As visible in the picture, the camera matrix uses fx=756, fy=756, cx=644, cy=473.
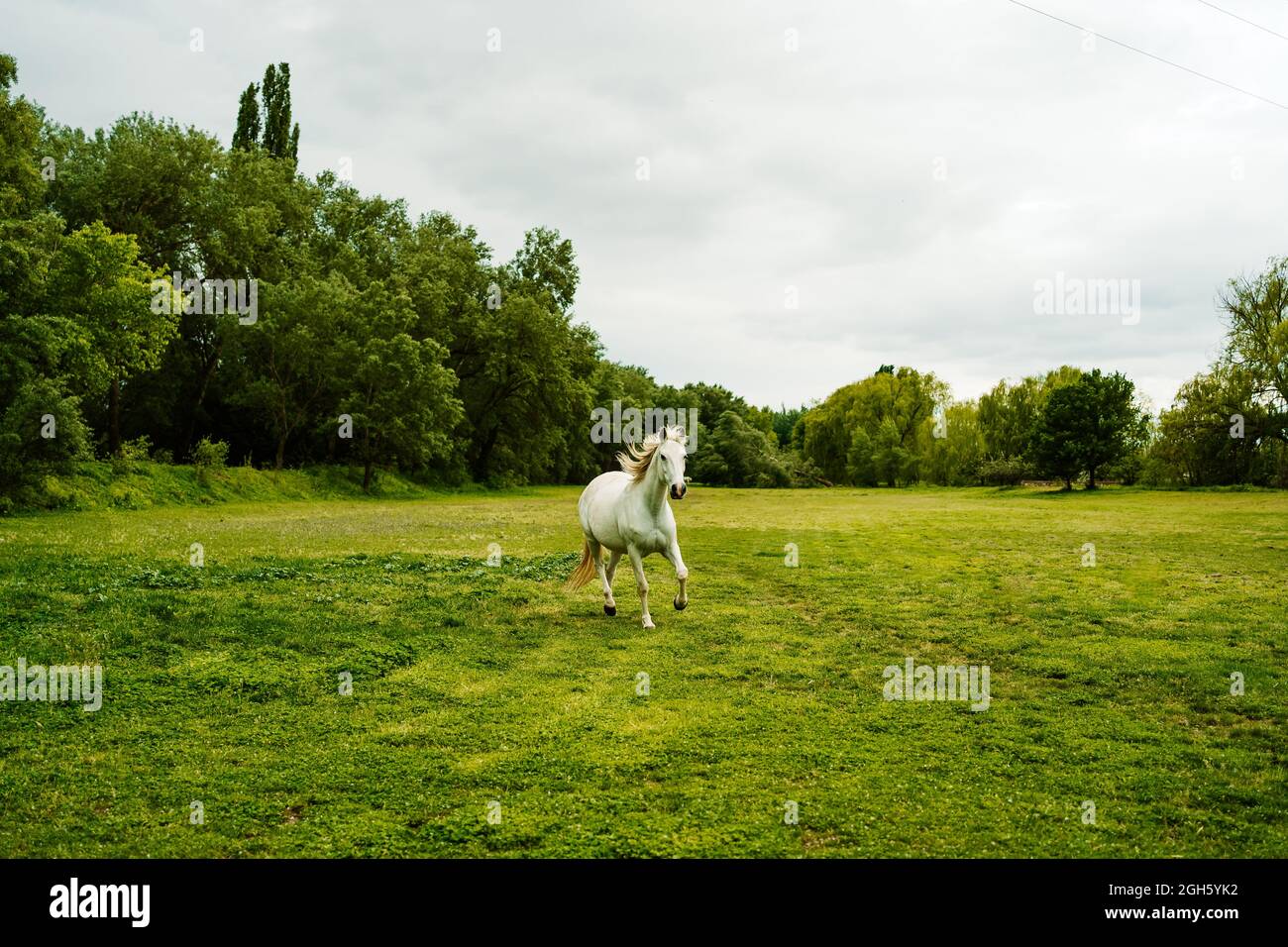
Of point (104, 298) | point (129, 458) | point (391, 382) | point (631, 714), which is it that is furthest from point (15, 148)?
point (631, 714)

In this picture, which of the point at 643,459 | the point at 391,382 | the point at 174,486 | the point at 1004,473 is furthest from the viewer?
the point at 1004,473

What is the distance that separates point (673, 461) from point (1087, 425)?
48916 millimetres

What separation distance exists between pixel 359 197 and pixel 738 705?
60.9m

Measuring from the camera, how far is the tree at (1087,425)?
1957 inches

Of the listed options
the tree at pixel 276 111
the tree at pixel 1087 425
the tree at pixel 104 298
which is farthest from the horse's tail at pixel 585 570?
the tree at pixel 276 111

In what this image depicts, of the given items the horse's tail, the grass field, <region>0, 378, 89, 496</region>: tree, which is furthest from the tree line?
the horse's tail

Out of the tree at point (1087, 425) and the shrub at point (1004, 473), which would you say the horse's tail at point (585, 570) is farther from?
the shrub at point (1004, 473)

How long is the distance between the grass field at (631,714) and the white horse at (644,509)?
843 mm

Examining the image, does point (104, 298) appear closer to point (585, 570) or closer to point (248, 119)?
point (585, 570)

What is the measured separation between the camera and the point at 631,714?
7.18 m

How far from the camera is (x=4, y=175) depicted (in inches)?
1137
